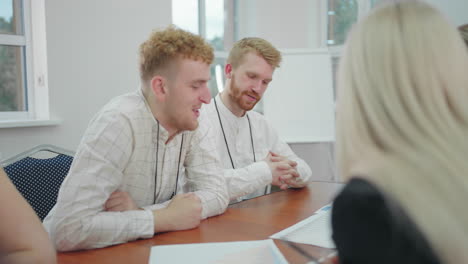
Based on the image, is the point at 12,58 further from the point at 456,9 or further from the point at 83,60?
the point at 456,9

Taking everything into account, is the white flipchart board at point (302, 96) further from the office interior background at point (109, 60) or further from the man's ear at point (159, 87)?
the man's ear at point (159, 87)

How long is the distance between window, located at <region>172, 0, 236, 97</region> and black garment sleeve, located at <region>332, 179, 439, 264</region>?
376 cm

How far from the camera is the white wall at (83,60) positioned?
2.95 meters

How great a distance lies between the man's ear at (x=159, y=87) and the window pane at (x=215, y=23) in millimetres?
2953

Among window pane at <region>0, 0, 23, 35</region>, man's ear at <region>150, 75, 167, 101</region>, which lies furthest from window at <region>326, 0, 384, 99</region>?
man's ear at <region>150, 75, 167, 101</region>

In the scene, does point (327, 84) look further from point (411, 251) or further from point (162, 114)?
point (411, 251)

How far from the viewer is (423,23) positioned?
0.69m

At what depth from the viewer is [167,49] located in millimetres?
1548

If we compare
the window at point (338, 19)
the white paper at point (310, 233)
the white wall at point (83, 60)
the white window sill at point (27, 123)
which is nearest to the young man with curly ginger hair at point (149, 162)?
the white paper at point (310, 233)

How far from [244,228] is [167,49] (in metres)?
0.73

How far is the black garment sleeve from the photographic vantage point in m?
0.54

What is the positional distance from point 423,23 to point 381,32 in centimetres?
7

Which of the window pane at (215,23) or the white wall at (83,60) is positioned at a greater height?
the window pane at (215,23)

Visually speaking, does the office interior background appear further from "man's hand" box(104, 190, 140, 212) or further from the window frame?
"man's hand" box(104, 190, 140, 212)
